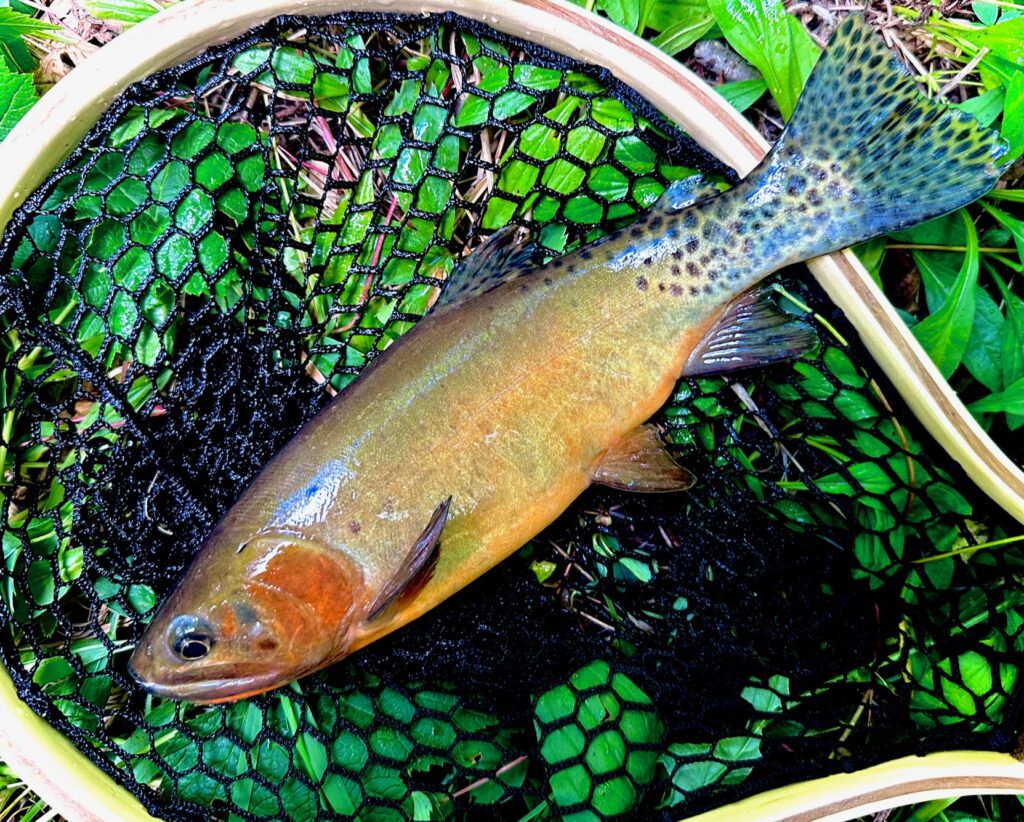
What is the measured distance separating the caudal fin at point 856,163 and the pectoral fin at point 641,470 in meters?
0.66

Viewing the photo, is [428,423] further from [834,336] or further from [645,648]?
[834,336]

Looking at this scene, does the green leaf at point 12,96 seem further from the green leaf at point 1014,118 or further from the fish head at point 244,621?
the green leaf at point 1014,118

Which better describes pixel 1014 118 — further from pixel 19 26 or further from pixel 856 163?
pixel 19 26

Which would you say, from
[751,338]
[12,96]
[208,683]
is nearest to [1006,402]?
[751,338]

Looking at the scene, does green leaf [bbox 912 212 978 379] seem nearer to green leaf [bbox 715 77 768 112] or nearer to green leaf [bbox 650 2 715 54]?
green leaf [bbox 715 77 768 112]

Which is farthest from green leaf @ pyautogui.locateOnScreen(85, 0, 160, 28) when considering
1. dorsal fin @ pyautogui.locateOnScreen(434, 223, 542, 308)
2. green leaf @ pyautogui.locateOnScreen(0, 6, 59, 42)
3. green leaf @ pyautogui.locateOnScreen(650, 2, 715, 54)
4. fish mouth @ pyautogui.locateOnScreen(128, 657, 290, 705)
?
fish mouth @ pyautogui.locateOnScreen(128, 657, 290, 705)

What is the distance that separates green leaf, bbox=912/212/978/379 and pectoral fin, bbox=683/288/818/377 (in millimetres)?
474

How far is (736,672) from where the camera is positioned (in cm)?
244

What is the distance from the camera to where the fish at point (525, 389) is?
2080 millimetres

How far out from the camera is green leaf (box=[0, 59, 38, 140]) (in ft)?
8.36

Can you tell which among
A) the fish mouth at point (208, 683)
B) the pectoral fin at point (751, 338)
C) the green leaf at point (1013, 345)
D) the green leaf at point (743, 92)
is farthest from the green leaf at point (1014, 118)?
the fish mouth at point (208, 683)

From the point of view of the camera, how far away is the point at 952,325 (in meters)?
2.55

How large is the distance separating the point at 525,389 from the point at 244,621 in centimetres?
96

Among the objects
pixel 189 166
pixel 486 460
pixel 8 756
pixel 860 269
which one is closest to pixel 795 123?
pixel 860 269
